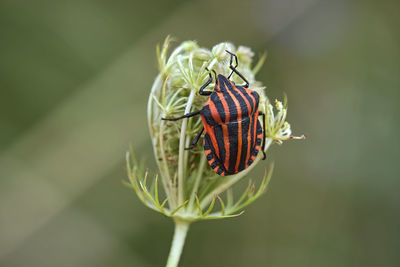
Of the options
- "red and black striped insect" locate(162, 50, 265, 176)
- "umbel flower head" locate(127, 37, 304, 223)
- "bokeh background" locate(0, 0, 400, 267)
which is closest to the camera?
"red and black striped insect" locate(162, 50, 265, 176)

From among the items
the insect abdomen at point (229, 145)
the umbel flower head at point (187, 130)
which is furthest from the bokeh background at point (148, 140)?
the insect abdomen at point (229, 145)

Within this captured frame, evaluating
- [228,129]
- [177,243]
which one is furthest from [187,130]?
Result: [177,243]

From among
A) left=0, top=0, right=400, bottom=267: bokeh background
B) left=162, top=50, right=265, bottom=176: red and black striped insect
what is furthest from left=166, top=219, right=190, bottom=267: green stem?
left=0, top=0, right=400, bottom=267: bokeh background

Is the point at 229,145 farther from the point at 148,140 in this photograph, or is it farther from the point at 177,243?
the point at 148,140

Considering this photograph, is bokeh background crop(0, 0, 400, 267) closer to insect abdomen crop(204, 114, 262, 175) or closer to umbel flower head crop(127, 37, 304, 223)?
umbel flower head crop(127, 37, 304, 223)

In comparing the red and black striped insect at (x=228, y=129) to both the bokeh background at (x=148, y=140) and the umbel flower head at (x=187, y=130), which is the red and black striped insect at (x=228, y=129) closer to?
the umbel flower head at (x=187, y=130)

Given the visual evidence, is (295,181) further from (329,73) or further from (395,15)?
(395,15)
